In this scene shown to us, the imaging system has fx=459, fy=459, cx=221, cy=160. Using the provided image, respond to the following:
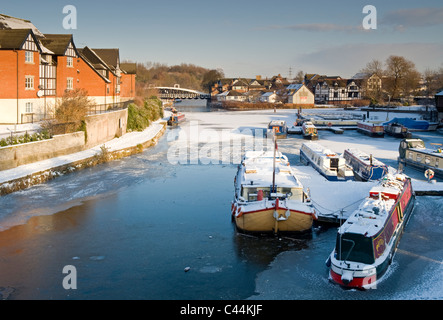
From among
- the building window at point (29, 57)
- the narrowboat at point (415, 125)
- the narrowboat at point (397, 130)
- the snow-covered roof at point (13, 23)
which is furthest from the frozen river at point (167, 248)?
the narrowboat at point (415, 125)

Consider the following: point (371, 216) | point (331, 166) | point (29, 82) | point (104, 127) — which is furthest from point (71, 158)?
point (371, 216)

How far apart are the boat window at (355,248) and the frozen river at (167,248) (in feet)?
2.60

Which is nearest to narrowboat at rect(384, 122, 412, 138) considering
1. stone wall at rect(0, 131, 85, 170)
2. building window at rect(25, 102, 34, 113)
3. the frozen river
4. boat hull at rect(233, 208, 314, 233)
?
the frozen river

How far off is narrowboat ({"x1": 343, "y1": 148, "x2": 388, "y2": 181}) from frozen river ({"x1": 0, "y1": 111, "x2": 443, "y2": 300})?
97.7 inches

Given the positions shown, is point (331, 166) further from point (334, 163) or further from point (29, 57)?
point (29, 57)

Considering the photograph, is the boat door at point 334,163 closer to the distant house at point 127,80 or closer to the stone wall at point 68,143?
the stone wall at point 68,143

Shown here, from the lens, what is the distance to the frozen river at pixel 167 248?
450 inches

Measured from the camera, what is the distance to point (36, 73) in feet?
107

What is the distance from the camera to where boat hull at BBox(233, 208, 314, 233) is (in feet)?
49.4

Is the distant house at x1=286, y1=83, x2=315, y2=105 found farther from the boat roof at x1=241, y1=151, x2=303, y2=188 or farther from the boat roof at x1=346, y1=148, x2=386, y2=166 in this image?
the boat roof at x1=241, y1=151, x2=303, y2=188

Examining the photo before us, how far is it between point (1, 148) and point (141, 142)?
48.9 ft

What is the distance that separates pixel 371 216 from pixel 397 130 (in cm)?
3501
